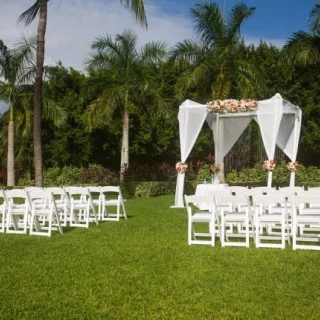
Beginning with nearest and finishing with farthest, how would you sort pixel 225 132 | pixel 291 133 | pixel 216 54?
pixel 291 133 → pixel 225 132 → pixel 216 54

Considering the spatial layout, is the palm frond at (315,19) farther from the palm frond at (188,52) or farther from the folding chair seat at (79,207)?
the folding chair seat at (79,207)

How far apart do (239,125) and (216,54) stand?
5.97 meters

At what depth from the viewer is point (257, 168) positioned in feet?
81.6

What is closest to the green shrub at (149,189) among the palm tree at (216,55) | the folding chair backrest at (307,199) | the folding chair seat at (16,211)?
the palm tree at (216,55)

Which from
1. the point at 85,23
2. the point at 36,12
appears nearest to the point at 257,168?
the point at 85,23

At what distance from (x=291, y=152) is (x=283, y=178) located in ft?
27.6

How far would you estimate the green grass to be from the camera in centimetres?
472

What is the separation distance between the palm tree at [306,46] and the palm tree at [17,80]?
10282 millimetres

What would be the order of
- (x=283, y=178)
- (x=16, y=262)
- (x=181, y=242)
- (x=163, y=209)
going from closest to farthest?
(x=16, y=262) < (x=181, y=242) < (x=163, y=209) < (x=283, y=178)

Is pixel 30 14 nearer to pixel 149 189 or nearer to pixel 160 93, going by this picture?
pixel 149 189

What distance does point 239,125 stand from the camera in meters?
16.1

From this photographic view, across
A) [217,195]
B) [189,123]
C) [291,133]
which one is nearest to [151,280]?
[217,195]

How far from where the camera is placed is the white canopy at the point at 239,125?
1434cm

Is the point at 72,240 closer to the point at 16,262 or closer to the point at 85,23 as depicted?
the point at 16,262
